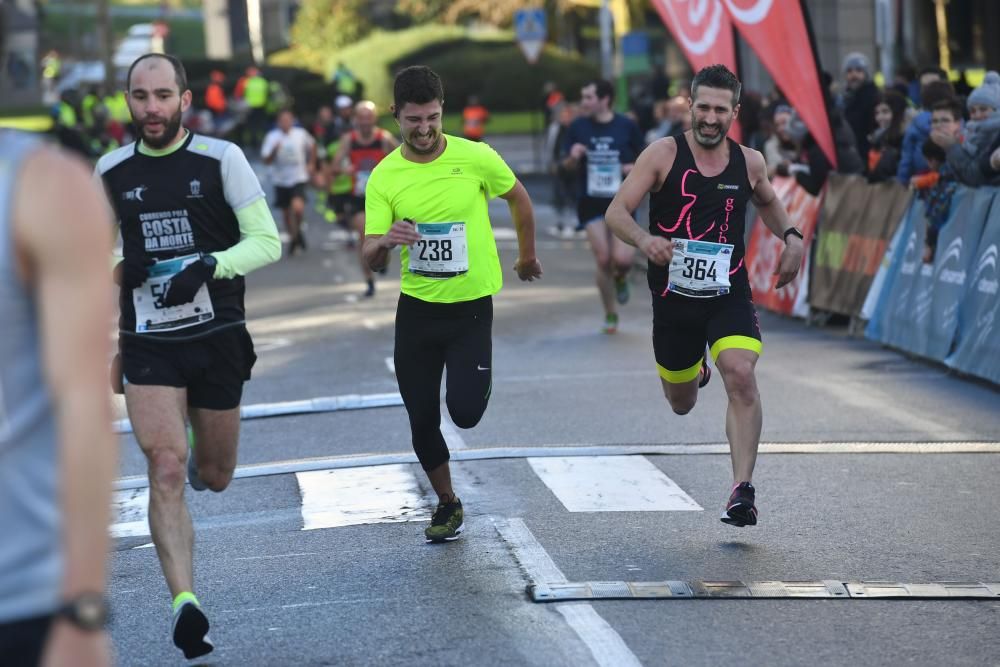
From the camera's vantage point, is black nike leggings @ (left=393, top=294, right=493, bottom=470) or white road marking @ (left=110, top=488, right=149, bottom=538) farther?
white road marking @ (left=110, top=488, right=149, bottom=538)

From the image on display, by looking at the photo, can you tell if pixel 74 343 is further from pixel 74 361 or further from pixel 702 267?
pixel 702 267

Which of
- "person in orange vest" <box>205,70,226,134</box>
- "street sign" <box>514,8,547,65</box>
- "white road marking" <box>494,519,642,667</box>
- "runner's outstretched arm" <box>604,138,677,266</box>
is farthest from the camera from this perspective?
"person in orange vest" <box>205,70,226,134</box>

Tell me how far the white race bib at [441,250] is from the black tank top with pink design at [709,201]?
0.92 metres

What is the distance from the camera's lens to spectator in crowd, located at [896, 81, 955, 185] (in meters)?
Answer: 13.9

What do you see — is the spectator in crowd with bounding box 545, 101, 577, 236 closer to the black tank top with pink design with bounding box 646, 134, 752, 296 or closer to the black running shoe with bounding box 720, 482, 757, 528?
the black tank top with pink design with bounding box 646, 134, 752, 296

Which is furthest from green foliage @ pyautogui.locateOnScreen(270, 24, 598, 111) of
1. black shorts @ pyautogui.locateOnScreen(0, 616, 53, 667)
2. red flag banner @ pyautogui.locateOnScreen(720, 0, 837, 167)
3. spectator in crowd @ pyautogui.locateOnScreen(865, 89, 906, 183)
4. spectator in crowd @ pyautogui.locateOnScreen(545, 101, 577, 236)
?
black shorts @ pyautogui.locateOnScreen(0, 616, 53, 667)

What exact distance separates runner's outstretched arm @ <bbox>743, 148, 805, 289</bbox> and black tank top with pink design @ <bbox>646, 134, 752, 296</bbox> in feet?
0.16

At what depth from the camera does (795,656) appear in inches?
218

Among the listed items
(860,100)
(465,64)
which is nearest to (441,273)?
(860,100)

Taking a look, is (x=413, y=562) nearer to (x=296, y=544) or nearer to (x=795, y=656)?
(x=296, y=544)

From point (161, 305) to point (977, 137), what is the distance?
316 inches

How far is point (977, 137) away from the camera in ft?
41.1

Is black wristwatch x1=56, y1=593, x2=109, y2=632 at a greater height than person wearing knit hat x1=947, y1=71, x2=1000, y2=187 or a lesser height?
greater

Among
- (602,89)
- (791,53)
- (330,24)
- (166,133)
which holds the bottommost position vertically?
(330,24)
